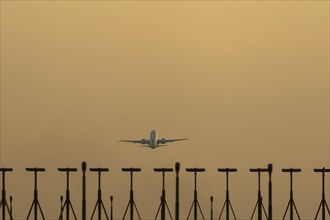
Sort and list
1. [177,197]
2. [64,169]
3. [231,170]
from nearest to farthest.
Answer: [177,197] → [64,169] → [231,170]

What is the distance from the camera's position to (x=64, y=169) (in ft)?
526

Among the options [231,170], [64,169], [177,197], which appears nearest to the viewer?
[177,197]

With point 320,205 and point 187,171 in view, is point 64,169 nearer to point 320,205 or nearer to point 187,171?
point 187,171

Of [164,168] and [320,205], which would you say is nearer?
[164,168]


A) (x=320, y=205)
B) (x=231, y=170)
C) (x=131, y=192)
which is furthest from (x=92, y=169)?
(x=320, y=205)

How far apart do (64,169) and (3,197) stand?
7.90 metres

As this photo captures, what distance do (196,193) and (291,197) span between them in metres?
11.9

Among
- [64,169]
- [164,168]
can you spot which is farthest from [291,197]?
[64,169]

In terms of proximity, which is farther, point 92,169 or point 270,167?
point 92,169

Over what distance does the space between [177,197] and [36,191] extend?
960 inches

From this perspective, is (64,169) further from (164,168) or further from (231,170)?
(231,170)

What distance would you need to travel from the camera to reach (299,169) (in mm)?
165750

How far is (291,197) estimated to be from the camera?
17238cm

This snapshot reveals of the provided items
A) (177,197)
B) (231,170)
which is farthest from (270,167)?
(231,170)
